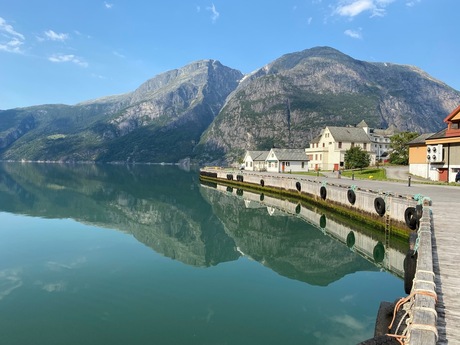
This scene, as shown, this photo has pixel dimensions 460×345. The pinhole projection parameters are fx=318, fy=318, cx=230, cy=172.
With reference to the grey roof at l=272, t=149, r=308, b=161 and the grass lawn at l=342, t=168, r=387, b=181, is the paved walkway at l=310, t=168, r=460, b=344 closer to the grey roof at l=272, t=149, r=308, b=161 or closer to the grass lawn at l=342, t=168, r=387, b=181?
the grass lawn at l=342, t=168, r=387, b=181

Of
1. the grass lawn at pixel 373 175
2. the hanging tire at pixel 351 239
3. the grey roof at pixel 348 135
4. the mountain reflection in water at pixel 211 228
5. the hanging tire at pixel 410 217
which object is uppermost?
the grey roof at pixel 348 135

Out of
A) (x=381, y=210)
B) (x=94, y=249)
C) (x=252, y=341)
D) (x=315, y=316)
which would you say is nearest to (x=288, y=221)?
(x=381, y=210)

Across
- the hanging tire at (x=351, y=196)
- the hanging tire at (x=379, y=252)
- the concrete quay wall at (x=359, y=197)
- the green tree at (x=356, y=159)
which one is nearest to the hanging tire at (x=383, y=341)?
the hanging tire at (x=379, y=252)

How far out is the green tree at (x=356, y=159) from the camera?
84.1 metres

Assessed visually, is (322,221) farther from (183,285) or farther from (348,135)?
(348,135)

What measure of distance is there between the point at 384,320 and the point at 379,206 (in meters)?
21.4

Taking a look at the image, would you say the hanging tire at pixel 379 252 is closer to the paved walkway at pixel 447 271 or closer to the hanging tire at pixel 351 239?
the hanging tire at pixel 351 239

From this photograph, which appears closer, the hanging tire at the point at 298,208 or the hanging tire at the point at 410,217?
the hanging tire at the point at 410,217

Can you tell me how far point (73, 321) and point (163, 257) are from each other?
11.8 meters

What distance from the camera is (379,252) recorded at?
2484 cm

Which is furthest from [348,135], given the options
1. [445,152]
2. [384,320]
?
[384,320]

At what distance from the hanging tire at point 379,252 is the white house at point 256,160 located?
87.3m

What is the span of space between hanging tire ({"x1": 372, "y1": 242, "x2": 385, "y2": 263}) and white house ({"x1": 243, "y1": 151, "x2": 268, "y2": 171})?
87266mm

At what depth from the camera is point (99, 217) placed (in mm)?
44500
